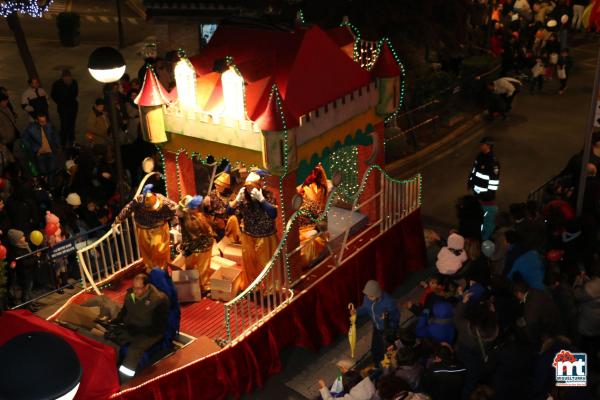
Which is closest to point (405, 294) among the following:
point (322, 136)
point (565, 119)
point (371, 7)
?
point (322, 136)

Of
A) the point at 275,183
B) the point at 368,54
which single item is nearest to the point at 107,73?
the point at 275,183

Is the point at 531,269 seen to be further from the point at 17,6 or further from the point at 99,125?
the point at 17,6

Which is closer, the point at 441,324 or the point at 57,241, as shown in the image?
the point at 441,324

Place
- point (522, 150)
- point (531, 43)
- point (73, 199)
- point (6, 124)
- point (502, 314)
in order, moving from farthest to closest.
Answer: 1. point (531, 43)
2. point (522, 150)
3. point (6, 124)
4. point (73, 199)
5. point (502, 314)

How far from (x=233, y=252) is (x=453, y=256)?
2.78 metres

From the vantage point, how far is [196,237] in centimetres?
948

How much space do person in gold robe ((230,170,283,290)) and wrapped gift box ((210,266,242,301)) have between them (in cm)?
25

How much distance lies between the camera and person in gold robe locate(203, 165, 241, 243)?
10250mm

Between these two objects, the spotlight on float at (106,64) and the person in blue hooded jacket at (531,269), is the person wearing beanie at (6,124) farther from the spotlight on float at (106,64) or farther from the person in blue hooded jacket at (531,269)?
the person in blue hooded jacket at (531,269)

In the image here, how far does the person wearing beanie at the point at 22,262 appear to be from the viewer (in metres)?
9.94

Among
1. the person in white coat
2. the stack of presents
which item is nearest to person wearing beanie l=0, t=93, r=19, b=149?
the stack of presents

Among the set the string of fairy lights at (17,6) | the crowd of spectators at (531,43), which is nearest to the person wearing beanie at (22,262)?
the string of fairy lights at (17,6)

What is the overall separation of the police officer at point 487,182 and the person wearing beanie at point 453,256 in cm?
204

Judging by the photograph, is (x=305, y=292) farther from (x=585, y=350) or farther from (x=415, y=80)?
(x=415, y=80)
